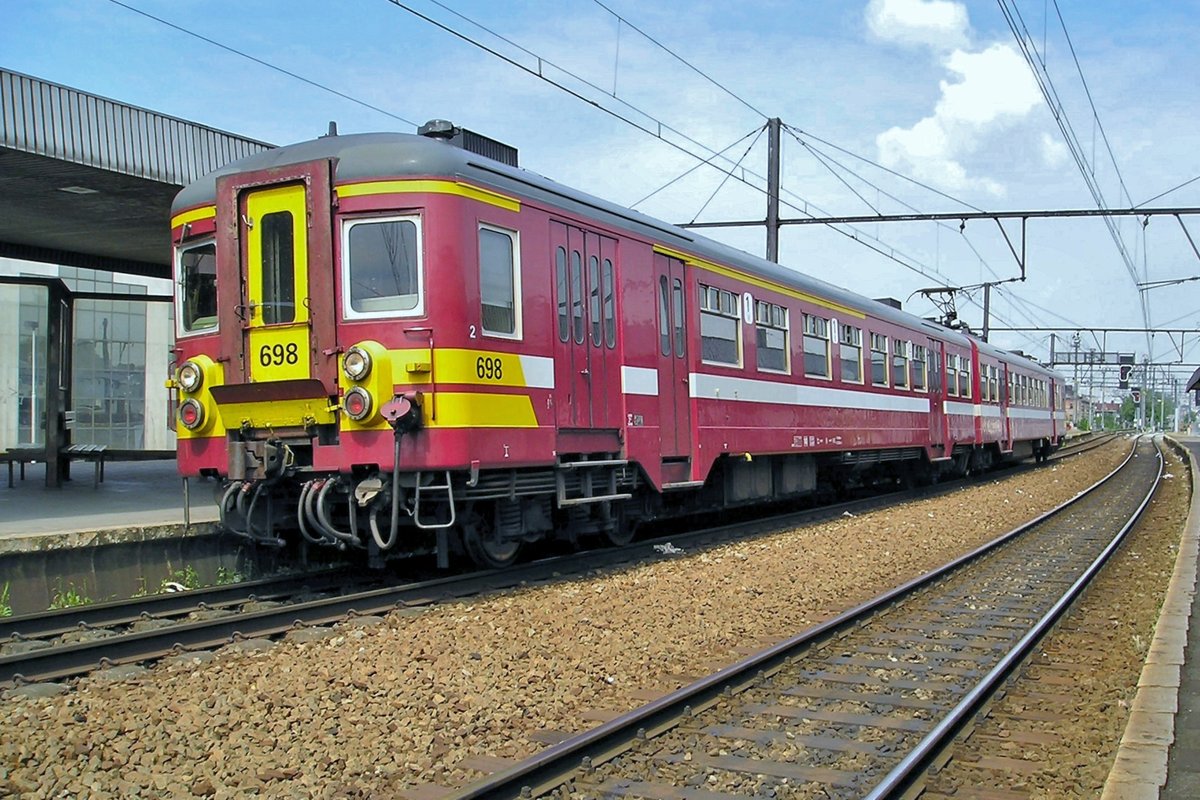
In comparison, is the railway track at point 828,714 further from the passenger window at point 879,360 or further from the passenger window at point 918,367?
the passenger window at point 918,367

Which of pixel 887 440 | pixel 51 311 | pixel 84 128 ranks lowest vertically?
pixel 887 440

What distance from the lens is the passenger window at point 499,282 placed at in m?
8.41

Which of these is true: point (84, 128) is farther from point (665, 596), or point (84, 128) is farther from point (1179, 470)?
point (1179, 470)

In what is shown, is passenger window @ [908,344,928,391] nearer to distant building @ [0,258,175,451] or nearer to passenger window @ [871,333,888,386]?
passenger window @ [871,333,888,386]

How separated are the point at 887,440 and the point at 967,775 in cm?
1351

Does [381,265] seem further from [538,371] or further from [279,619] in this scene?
[279,619]

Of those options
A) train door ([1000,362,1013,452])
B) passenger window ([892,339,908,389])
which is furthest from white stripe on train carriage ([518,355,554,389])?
train door ([1000,362,1013,452])

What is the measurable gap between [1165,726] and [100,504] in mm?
11089

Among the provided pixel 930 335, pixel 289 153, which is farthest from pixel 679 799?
pixel 930 335

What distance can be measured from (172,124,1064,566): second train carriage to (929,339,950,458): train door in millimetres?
10562

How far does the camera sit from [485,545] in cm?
938

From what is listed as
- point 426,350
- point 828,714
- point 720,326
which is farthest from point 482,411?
point 720,326

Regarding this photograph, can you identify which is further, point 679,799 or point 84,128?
point 84,128

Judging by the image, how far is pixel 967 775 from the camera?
16.0 feet
